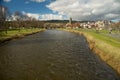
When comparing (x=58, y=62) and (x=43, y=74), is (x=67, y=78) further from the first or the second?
(x=58, y=62)

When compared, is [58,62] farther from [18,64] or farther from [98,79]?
[98,79]

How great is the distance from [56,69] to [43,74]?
130 inches

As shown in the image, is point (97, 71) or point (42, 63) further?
point (42, 63)

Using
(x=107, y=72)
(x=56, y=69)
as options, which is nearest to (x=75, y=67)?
(x=56, y=69)

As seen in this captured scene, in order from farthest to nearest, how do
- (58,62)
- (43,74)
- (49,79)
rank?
(58,62), (43,74), (49,79)

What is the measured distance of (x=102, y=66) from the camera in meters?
31.7

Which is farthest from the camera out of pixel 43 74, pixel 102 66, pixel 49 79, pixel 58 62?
pixel 58 62

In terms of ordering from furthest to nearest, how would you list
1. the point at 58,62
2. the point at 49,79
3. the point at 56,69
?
the point at 58,62, the point at 56,69, the point at 49,79

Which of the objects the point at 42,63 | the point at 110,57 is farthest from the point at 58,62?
the point at 110,57

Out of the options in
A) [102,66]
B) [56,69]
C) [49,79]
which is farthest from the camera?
[102,66]

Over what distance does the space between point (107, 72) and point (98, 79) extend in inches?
159

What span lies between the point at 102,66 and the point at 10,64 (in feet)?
52.8

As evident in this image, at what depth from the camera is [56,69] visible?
29.4 m

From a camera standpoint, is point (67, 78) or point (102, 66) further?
point (102, 66)
